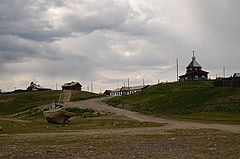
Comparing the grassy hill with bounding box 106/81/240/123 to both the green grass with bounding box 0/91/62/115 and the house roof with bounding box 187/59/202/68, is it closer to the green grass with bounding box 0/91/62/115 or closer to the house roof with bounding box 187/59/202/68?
the green grass with bounding box 0/91/62/115

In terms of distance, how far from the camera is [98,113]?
74875mm

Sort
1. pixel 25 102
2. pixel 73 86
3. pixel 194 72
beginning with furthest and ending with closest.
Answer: pixel 73 86
pixel 194 72
pixel 25 102

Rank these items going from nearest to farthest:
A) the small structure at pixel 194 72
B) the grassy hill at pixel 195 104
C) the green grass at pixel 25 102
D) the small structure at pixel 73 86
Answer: the grassy hill at pixel 195 104
the green grass at pixel 25 102
the small structure at pixel 194 72
the small structure at pixel 73 86

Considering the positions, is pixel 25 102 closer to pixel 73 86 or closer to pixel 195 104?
pixel 195 104

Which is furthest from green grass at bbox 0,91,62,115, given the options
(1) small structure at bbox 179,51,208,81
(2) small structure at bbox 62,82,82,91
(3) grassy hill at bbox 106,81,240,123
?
(1) small structure at bbox 179,51,208,81

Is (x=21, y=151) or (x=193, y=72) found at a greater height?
(x=193, y=72)

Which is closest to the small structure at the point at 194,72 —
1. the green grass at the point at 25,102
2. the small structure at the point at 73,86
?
→ the small structure at the point at 73,86

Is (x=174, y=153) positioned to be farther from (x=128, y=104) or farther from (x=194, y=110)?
(x=128, y=104)

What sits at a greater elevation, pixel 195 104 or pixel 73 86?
pixel 73 86

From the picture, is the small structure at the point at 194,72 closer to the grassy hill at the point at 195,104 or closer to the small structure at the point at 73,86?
the small structure at the point at 73,86

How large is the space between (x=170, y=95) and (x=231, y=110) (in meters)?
28.8

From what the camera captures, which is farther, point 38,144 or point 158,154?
point 38,144

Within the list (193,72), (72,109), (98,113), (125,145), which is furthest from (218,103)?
(193,72)

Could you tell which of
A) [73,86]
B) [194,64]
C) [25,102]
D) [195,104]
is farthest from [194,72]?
[195,104]
